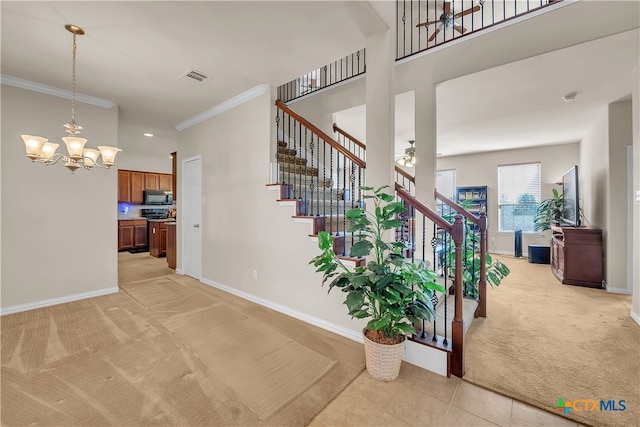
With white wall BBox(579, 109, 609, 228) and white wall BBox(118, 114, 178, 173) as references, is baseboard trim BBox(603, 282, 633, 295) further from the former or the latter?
white wall BBox(118, 114, 178, 173)

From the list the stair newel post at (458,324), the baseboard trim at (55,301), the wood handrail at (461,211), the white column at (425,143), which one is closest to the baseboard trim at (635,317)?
the wood handrail at (461,211)

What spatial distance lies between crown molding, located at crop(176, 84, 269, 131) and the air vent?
1.76 ft

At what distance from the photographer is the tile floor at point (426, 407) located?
1.54 m

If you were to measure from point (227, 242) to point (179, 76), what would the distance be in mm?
2212

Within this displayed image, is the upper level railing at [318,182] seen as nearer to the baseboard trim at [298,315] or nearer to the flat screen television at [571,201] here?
the baseboard trim at [298,315]

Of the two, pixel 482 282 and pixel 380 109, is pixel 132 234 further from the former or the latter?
pixel 482 282

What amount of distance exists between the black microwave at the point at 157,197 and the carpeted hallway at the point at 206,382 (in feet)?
17.2

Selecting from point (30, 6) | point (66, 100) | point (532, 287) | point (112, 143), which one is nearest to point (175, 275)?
point (112, 143)

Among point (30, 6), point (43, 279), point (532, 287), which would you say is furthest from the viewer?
point (532, 287)

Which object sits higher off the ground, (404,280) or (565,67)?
(565,67)

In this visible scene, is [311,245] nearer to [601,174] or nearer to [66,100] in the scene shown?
[66,100]

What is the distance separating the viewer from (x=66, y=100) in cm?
350

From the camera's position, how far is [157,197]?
7.94 meters

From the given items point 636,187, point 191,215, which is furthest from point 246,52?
point 636,187
